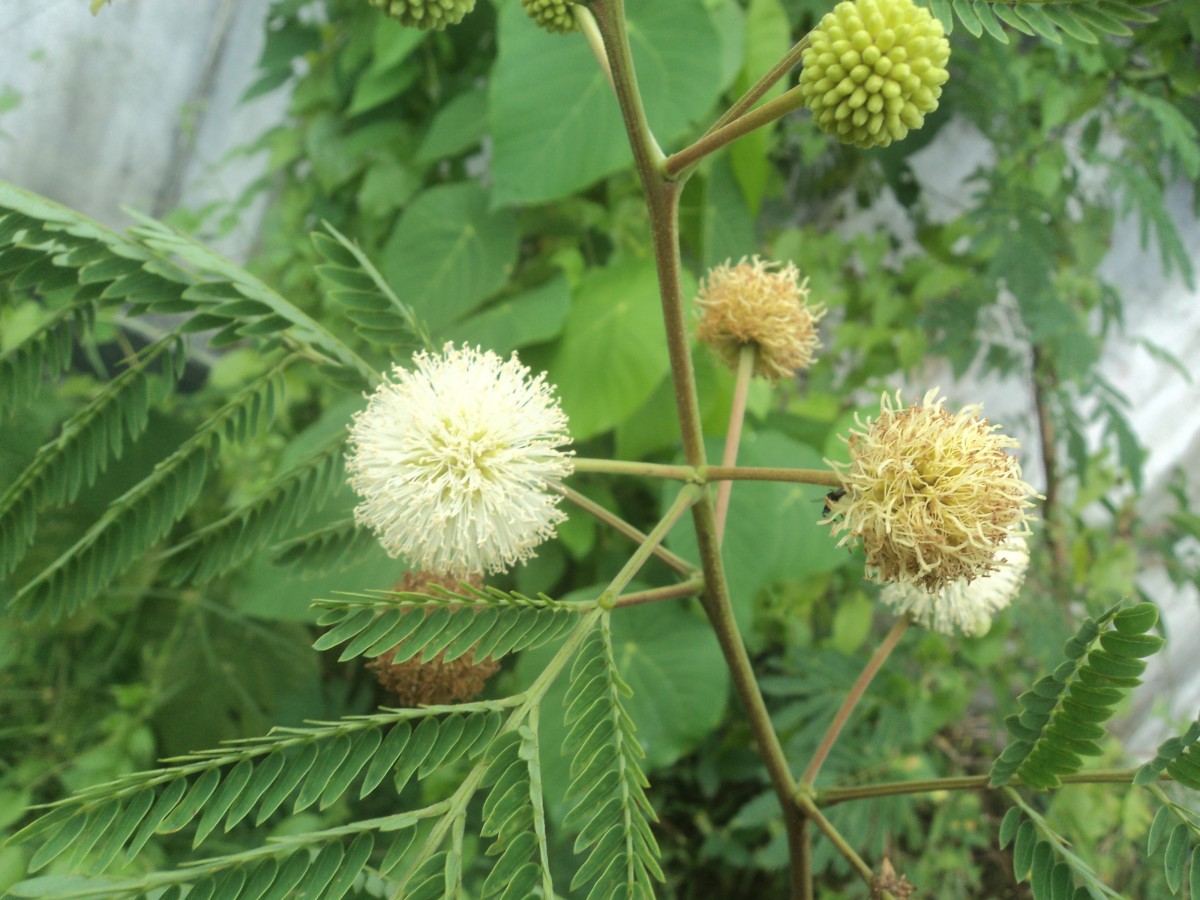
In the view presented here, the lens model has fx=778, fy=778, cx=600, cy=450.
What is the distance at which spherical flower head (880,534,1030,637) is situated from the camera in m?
0.49

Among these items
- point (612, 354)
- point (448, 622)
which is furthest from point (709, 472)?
point (612, 354)

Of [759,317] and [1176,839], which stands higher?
[759,317]

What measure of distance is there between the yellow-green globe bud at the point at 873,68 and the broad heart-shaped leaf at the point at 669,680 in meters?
0.64

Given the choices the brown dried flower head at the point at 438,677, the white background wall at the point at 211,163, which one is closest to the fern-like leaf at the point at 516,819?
the brown dried flower head at the point at 438,677

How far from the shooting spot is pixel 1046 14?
363 millimetres

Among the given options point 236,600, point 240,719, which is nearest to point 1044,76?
point 236,600

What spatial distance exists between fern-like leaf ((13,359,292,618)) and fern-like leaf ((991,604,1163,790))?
463 millimetres

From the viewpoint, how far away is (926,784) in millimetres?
439

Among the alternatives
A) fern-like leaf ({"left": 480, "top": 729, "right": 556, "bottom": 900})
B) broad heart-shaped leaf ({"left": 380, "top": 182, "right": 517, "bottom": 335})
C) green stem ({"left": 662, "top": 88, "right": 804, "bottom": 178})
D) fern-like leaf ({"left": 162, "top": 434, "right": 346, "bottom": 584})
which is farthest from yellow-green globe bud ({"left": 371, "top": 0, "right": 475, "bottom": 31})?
broad heart-shaped leaf ({"left": 380, "top": 182, "right": 517, "bottom": 335})

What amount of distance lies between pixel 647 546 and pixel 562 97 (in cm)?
67

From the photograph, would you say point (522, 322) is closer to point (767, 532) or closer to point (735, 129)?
point (767, 532)

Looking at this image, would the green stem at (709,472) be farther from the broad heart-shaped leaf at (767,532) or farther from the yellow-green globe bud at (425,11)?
the broad heart-shaped leaf at (767,532)

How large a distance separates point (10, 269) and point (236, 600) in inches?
29.2

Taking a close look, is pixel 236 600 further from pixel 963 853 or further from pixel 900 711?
pixel 963 853
